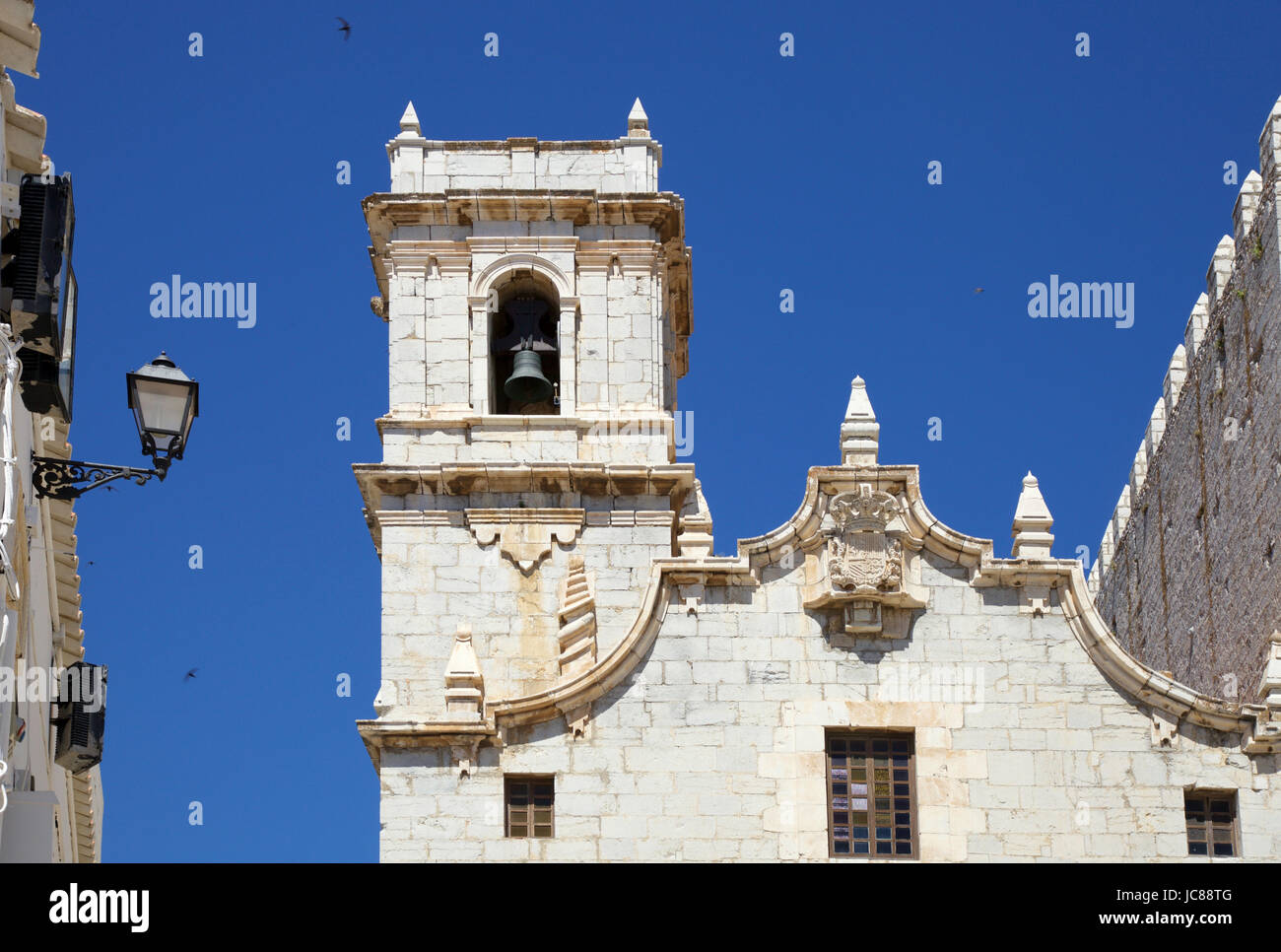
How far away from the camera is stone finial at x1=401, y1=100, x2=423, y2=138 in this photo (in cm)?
4566

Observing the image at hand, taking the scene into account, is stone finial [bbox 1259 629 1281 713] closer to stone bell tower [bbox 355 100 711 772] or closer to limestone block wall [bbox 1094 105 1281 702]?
limestone block wall [bbox 1094 105 1281 702]

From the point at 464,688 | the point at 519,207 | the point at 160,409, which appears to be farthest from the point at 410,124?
the point at 160,409

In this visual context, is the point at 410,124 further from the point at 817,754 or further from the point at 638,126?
the point at 817,754

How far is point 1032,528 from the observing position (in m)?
37.2

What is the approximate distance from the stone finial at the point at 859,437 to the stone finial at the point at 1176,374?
538 inches

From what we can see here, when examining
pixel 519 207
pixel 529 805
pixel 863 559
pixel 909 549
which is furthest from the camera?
pixel 519 207

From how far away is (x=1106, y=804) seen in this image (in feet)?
117

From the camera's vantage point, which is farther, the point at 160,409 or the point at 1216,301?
the point at 1216,301

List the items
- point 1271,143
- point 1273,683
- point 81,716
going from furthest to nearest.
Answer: point 1271,143, point 1273,683, point 81,716

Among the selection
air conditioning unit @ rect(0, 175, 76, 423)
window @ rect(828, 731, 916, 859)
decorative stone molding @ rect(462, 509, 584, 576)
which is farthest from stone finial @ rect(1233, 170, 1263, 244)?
air conditioning unit @ rect(0, 175, 76, 423)

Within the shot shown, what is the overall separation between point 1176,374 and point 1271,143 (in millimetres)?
9271

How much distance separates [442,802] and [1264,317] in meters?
15.6
